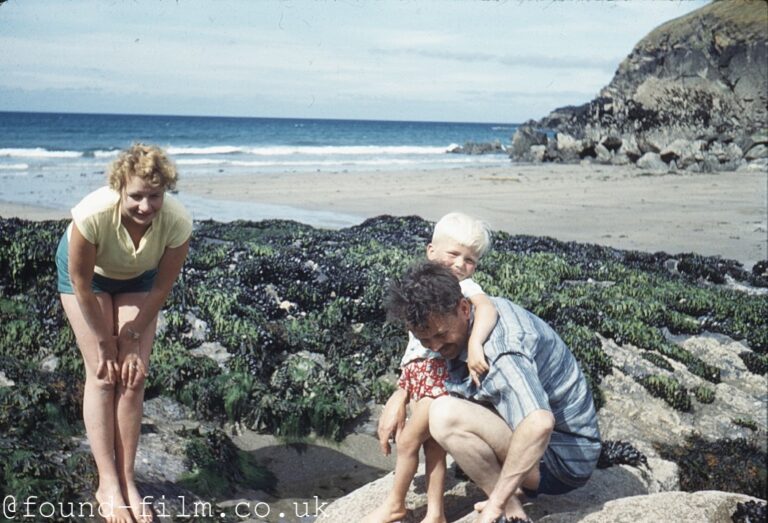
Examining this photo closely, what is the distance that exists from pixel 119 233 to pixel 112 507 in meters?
1.33

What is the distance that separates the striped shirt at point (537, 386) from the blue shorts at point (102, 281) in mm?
1588

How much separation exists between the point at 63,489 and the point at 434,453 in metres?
1.90

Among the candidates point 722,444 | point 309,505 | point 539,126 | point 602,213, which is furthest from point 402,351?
point 539,126

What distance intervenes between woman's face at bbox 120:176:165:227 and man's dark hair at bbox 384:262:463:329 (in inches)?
46.5

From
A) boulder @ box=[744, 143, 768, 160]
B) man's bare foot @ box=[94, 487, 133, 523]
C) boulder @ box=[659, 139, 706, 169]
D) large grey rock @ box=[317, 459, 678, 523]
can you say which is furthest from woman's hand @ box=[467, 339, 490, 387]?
boulder @ box=[744, 143, 768, 160]

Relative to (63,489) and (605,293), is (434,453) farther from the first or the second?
(605,293)

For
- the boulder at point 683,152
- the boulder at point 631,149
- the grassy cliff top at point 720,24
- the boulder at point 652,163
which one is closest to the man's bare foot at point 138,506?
the boulder at point 652,163

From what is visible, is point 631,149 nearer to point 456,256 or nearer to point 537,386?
point 456,256

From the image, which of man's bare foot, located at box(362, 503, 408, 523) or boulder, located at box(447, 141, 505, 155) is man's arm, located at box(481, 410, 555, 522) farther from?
boulder, located at box(447, 141, 505, 155)

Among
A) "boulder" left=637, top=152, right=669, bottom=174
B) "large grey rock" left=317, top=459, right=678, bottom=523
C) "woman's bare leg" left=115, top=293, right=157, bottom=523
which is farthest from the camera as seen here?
"boulder" left=637, top=152, right=669, bottom=174

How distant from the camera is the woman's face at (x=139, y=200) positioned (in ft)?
12.1

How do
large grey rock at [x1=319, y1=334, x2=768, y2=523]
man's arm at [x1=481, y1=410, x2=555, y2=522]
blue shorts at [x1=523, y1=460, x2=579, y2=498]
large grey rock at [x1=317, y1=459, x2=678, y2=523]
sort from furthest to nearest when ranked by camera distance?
large grey rock at [x1=317, y1=459, x2=678, y2=523] < blue shorts at [x1=523, y1=460, x2=579, y2=498] < large grey rock at [x1=319, y1=334, x2=768, y2=523] < man's arm at [x1=481, y1=410, x2=555, y2=522]

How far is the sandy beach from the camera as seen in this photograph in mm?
13570

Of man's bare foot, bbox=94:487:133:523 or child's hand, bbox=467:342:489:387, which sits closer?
child's hand, bbox=467:342:489:387
